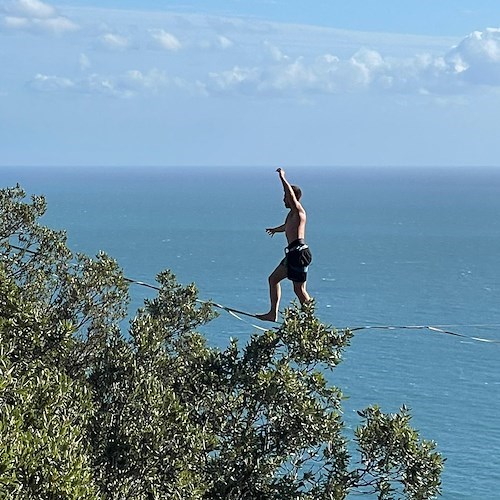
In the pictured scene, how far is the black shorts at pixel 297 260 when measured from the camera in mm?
12836

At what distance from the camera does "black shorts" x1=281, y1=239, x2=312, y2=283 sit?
12.8m

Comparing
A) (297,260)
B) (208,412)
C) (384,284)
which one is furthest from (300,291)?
(384,284)

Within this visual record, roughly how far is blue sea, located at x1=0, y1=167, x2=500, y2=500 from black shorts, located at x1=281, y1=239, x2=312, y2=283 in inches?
914

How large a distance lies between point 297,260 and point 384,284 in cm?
6554

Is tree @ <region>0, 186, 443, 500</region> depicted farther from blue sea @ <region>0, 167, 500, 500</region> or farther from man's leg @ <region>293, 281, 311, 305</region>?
blue sea @ <region>0, 167, 500, 500</region>

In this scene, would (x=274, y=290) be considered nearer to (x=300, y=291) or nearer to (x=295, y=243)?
(x=300, y=291)

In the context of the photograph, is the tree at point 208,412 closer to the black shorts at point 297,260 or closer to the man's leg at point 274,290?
the man's leg at point 274,290

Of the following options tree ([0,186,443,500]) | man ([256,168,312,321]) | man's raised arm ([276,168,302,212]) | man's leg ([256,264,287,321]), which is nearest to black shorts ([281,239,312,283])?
man ([256,168,312,321])

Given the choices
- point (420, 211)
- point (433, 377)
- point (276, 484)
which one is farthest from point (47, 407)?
point (420, 211)

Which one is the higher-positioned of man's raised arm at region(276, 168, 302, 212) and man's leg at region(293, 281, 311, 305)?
man's raised arm at region(276, 168, 302, 212)

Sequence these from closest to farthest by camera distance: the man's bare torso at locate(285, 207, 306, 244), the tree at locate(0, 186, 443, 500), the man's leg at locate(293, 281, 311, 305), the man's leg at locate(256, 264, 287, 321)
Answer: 1. the tree at locate(0, 186, 443, 500)
2. the man's bare torso at locate(285, 207, 306, 244)
3. the man's leg at locate(293, 281, 311, 305)
4. the man's leg at locate(256, 264, 287, 321)

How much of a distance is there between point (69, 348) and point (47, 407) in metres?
3.67

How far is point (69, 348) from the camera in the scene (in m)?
12.5

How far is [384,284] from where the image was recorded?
7756 cm
